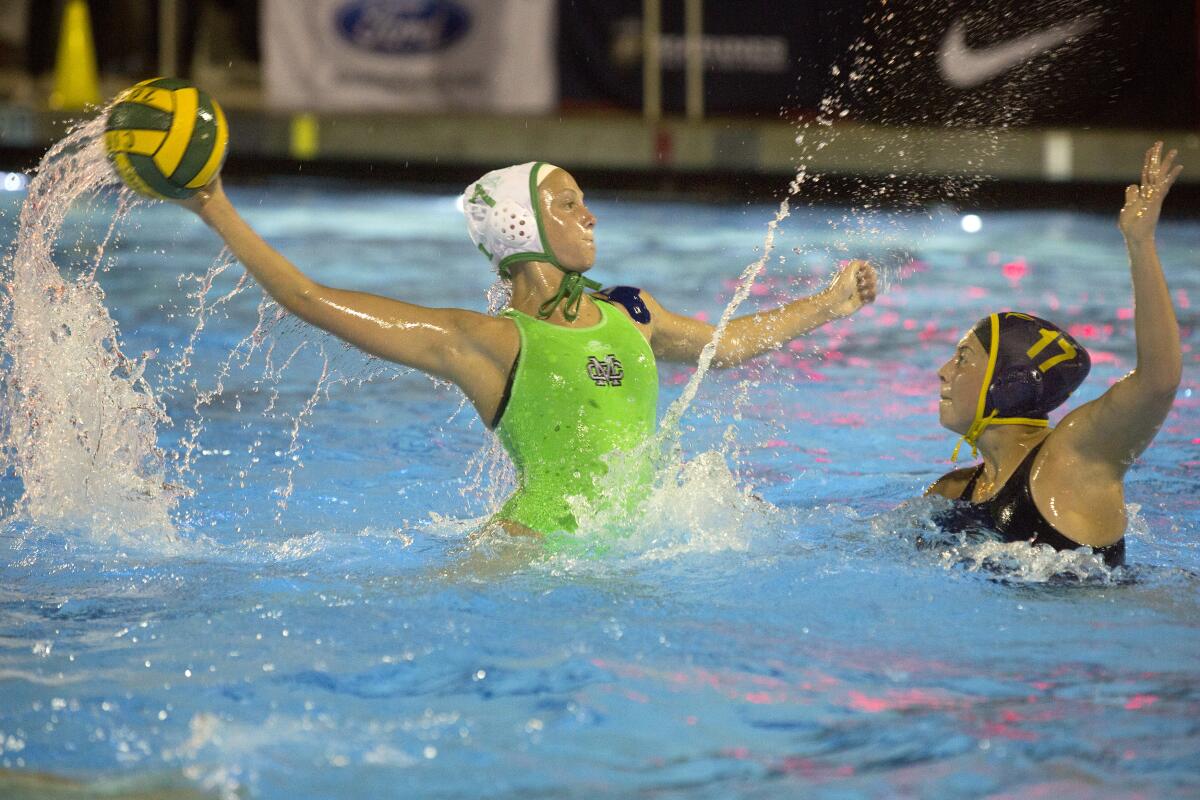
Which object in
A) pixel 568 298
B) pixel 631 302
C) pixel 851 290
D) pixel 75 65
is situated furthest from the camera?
pixel 75 65

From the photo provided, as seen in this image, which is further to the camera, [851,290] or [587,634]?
[851,290]

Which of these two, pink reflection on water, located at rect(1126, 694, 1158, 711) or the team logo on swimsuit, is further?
the team logo on swimsuit

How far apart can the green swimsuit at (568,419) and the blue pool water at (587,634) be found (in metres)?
0.16

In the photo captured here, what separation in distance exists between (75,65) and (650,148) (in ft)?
16.4

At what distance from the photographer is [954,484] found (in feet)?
12.9

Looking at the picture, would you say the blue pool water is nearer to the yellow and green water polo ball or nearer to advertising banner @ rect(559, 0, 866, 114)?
the yellow and green water polo ball


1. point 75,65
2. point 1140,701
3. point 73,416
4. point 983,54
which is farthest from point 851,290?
point 75,65

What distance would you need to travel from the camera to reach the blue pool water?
278cm

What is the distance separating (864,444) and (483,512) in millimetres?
1915

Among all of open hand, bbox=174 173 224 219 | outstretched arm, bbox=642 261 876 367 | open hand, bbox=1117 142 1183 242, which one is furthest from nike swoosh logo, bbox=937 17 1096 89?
open hand, bbox=174 173 224 219

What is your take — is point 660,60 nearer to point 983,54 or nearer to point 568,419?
point 983,54

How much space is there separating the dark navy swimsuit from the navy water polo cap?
0.37ft

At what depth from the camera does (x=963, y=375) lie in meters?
3.64

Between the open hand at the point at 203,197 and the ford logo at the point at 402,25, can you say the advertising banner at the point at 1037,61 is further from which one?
the open hand at the point at 203,197
